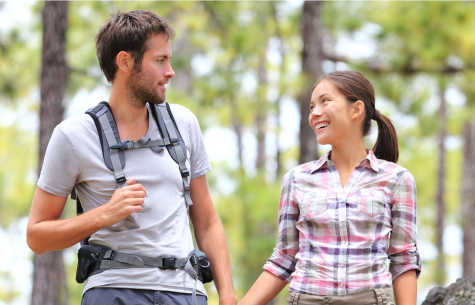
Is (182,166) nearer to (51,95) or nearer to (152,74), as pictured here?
(152,74)

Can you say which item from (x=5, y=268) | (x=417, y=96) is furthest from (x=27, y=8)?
(x=5, y=268)

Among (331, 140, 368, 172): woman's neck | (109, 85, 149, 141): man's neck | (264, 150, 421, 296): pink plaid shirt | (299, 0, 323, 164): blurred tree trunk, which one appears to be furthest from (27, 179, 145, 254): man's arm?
(299, 0, 323, 164): blurred tree trunk

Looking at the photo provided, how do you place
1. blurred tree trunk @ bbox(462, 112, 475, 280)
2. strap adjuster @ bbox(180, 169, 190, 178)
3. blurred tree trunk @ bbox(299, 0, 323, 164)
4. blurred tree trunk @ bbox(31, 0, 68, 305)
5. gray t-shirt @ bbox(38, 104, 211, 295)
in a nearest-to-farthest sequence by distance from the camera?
1. gray t-shirt @ bbox(38, 104, 211, 295)
2. strap adjuster @ bbox(180, 169, 190, 178)
3. blurred tree trunk @ bbox(31, 0, 68, 305)
4. blurred tree trunk @ bbox(299, 0, 323, 164)
5. blurred tree trunk @ bbox(462, 112, 475, 280)

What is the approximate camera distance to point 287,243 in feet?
7.30

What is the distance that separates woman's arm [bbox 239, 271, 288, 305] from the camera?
2168 millimetres

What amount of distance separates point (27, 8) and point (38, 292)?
6.73m

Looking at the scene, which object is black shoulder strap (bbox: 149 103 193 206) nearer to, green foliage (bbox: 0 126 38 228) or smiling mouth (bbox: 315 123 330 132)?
smiling mouth (bbox: 315 123 330 132)

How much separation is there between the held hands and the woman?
0.66m

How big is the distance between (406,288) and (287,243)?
1.66ft

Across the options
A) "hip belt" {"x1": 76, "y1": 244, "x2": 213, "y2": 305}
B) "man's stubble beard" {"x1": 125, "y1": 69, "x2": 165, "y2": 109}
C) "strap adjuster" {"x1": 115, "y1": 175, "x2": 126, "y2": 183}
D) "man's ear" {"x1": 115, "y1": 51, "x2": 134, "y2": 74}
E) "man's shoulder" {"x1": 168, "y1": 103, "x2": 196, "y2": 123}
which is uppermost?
"man's ear" {"x1": 115, "y1": 51, "x2": 134, "y2": 74}

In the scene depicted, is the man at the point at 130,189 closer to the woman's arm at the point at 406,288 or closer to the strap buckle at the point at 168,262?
the strap buckle at the point at 168,262

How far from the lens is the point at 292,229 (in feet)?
7.27

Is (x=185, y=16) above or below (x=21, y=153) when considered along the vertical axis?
above

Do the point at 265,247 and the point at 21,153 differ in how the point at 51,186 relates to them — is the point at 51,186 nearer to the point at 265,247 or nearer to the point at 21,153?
the point at 265,247
